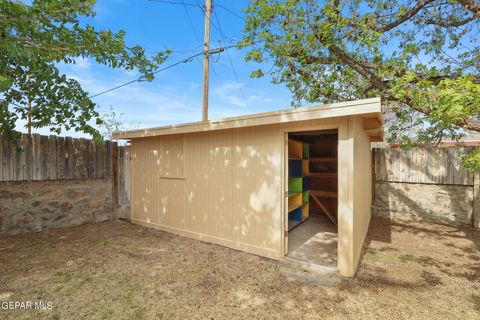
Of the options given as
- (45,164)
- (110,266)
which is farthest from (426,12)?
(45,164)

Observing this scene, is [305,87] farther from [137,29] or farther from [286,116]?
[137,29]

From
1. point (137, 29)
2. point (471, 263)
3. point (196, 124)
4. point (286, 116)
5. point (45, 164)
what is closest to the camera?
point (286, 116)

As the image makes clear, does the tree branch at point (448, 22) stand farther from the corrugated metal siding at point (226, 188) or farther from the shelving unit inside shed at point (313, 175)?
the corrugated metal siding at point (226, 188)

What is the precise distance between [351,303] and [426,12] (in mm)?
6574

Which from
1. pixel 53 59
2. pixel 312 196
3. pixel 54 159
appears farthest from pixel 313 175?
pixel 54 159

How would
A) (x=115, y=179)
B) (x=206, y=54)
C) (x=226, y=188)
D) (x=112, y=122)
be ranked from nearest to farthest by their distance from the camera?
(x=226, y=188) → (x=115, y=179) → (x=206, y=54) → (x=112, y=122)

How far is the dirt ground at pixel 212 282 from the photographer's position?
2.46 meters

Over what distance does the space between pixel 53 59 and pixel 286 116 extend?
13.1ft

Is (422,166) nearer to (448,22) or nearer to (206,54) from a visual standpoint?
(448,22)

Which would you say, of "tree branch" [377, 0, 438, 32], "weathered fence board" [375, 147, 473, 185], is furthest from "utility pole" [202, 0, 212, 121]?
"weathered fence board" [375, 147, 473, 185]

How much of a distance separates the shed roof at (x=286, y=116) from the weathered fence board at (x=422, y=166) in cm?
280

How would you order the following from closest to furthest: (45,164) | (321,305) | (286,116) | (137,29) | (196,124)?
1. (321,305)
2. (286,116)
3. (196,124)
4. (45,164)
5. (137,29)

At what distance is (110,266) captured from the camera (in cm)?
349

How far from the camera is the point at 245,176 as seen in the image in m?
4.09
